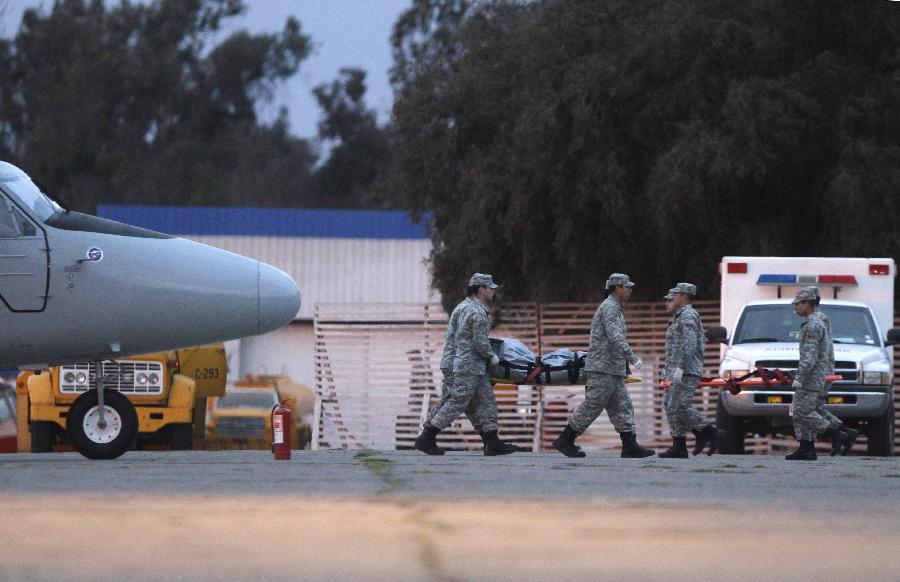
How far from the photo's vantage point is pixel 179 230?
174 feet

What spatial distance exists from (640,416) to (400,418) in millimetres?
4062

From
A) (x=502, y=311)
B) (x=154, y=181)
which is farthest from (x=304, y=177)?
(x=502, y=311)

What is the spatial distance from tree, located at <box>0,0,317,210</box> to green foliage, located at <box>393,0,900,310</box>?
A: 4927cm

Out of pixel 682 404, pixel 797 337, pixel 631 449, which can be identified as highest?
pixel 797 337

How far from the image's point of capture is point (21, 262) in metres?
15.4

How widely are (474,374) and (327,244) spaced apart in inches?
1409

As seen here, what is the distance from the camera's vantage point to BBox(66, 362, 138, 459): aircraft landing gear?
16406 mm

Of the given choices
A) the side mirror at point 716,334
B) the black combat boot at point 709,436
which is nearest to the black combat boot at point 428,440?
the black combat boot at point 709,436

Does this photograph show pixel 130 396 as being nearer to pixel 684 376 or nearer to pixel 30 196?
pixel 30 196

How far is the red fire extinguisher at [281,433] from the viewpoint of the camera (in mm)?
17312

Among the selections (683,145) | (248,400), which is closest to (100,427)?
(683,145)

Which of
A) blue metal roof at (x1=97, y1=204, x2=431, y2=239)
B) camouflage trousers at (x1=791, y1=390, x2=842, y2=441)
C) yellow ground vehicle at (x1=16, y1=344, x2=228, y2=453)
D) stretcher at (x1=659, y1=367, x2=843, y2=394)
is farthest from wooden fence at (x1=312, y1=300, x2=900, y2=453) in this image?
blue metal roof at (x1=97, y1=204, x2=431, y2=239)

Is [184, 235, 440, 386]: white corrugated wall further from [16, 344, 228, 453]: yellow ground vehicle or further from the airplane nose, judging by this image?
the airplane nose

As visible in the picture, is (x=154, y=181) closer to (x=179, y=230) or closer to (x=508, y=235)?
(x=179, y=230)
